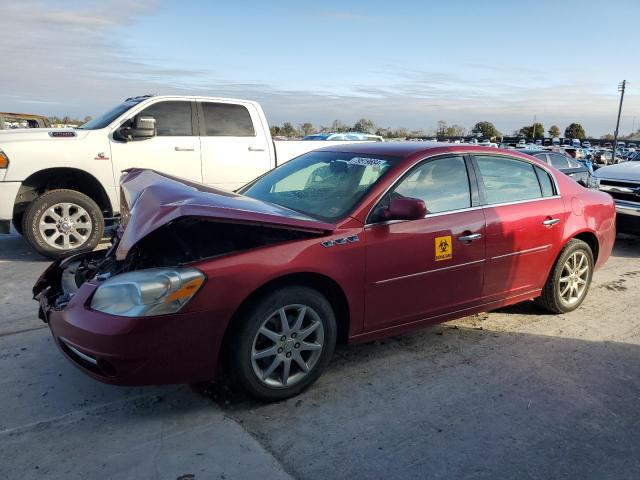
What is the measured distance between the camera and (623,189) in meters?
8.46

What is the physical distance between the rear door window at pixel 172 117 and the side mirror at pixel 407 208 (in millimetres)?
4823

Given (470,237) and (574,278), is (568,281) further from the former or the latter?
(470,237)

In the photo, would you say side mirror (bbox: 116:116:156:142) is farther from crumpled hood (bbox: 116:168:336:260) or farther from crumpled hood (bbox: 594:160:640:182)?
crumpled hood (bbox: 594:160:640:182)

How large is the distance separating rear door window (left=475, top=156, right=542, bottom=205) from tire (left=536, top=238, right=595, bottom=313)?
616mm

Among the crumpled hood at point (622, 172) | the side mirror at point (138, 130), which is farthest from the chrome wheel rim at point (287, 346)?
the crumpled hood at point (622, 172)

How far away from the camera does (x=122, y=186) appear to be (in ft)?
14.1

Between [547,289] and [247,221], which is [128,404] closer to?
[247,221]

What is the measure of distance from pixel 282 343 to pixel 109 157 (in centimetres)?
475

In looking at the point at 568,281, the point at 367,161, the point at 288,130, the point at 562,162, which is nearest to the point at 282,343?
the point at 367,161

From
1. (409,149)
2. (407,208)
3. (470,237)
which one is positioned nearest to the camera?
(407,208)

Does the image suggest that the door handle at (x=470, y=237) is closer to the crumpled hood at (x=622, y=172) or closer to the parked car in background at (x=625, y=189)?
the parked car in background at (x=625, y=189)

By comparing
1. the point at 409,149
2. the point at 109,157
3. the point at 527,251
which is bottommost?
the point at 527,251

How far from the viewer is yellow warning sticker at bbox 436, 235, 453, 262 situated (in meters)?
3.78

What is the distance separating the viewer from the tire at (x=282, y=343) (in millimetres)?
3051
